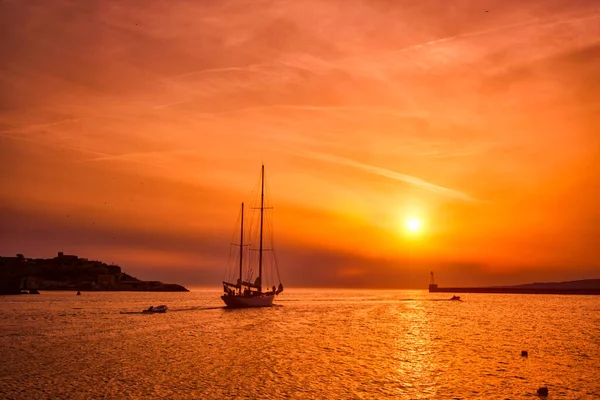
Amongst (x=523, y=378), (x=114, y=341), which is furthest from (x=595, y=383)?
(x=114, y=341)

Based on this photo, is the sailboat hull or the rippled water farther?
the sailboat hull

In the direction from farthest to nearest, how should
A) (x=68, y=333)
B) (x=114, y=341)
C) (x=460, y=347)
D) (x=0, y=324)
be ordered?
(x=0, y=324) → (x=68, y=333) → (x=114, y=341) → (x=460, y=347)

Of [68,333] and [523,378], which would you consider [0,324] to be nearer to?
[68,333]

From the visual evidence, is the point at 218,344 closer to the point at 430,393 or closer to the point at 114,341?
the point at 114,341

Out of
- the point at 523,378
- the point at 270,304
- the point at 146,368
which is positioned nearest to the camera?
the point at 523,378

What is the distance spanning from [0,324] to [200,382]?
58.2 m

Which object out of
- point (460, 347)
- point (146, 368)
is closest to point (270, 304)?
point (460, 347)

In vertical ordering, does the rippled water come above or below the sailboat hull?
below

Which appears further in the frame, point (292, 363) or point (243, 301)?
point (243, 301)

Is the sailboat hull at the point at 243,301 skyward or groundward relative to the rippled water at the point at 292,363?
skyward

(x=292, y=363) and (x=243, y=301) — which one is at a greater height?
(x=243, y=301)

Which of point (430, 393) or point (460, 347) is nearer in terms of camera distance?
point (430, 393)

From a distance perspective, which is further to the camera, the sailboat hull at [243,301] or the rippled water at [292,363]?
the sailboat hull at [243,301]

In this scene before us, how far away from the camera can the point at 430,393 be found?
29906mm
